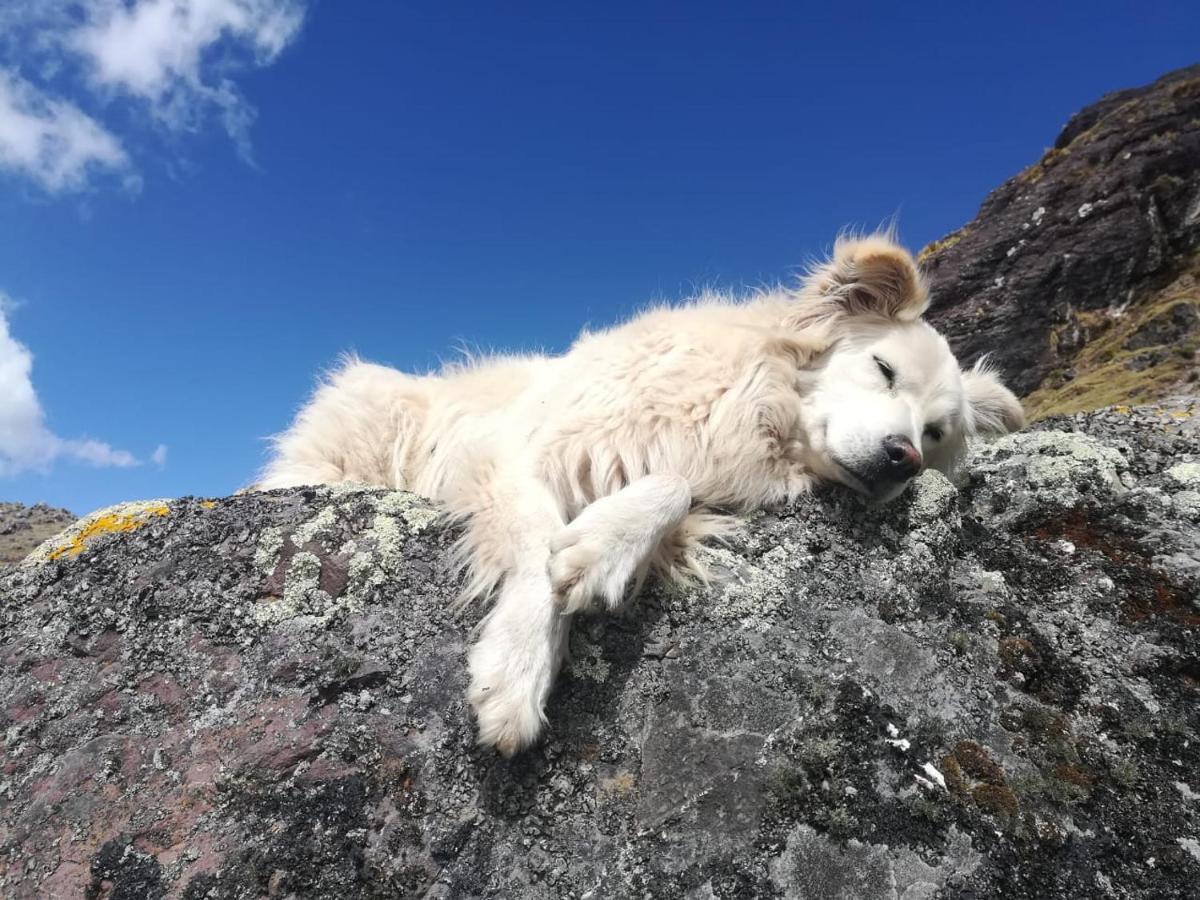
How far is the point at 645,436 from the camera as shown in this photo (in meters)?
4.11

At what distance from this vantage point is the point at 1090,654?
2.97 metres

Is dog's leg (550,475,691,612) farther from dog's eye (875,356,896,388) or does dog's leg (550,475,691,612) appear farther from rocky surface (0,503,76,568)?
rocky surface (0,503,76,568)

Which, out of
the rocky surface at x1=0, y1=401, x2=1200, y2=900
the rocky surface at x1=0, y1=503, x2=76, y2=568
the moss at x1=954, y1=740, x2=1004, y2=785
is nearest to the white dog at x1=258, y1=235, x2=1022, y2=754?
the rocky surface at x1=0, y1=401, x2=1200, y2=900

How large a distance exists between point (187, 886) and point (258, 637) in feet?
3.03

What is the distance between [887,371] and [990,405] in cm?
135

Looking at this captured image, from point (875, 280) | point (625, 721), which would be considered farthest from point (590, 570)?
point (875, 280)

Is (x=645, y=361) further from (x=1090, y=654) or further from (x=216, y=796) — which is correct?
(x=216, y=796)

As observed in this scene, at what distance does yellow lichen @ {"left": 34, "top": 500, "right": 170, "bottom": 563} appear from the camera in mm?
3439

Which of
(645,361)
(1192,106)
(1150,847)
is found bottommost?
(1150,847)

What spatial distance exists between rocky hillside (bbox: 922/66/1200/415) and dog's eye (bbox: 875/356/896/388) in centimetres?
1615

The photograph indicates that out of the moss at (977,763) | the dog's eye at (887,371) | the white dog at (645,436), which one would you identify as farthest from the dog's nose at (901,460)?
the moss at (977,763)

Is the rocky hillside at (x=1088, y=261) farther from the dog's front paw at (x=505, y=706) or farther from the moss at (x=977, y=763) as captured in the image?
the dog's front paw at (x=505, y=706)

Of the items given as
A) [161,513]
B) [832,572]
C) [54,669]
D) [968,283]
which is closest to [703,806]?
[832,572]

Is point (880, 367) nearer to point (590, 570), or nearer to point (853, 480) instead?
point (853, 480)
